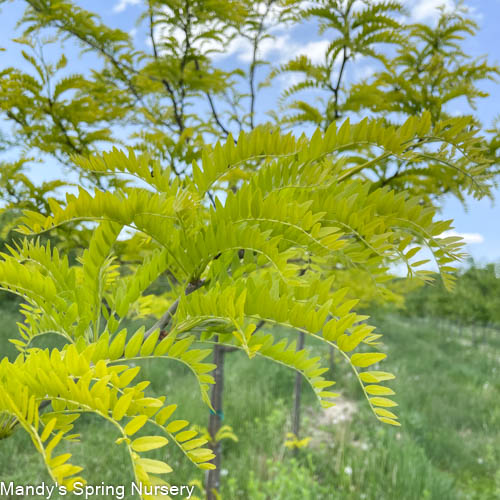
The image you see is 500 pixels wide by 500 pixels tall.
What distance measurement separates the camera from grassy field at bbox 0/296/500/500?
3.47m

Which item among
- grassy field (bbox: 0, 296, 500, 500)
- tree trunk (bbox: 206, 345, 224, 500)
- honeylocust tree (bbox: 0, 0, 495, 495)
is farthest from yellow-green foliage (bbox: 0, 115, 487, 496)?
grassy field (bbox: 0, 296, 500, 500)

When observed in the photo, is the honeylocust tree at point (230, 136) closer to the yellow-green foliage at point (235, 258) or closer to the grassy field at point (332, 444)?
the yellow-green foliage at point (235, 258)

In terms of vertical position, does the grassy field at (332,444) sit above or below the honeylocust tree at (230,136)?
below

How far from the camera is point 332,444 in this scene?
15.0 feet

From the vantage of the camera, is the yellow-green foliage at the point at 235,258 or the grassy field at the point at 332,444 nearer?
the yellow-green foliage at the point at 235,258

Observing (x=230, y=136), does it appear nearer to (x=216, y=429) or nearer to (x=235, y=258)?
(x=235, y=258)

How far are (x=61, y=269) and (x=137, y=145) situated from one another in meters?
1.80

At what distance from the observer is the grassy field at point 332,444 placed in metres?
3.47

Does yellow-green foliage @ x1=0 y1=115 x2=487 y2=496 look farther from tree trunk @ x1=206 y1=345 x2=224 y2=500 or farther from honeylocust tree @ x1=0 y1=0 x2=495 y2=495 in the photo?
tree trunk @ x1=206 y1=345 x2=224 y2=500

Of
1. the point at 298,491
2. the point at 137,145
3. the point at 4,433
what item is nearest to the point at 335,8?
the point at 137,145

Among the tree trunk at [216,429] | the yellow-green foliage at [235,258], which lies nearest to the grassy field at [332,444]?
the tree trunk at [216,429]

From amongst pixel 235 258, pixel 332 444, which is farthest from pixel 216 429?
pixel 332 444

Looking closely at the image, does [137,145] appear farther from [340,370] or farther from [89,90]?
[340,370]

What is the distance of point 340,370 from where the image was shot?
292 inches
